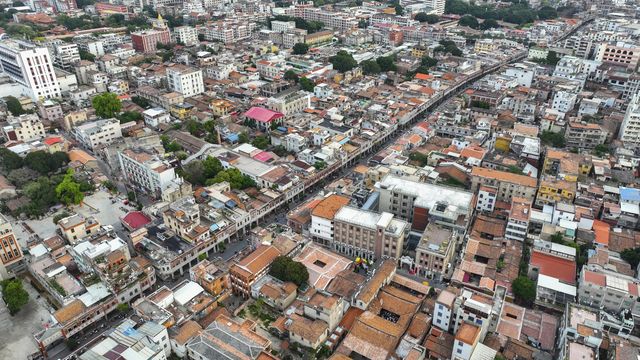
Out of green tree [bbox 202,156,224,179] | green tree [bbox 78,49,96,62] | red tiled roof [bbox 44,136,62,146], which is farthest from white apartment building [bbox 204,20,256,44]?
green tree [bbox 202,156,224,179]

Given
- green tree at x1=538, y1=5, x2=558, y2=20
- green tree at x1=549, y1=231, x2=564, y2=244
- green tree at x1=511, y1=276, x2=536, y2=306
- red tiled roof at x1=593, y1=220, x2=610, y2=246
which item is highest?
green tree at x1=538, y1=5, x2=558, y2=20

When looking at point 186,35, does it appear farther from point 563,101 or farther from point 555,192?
Result: point 555,192

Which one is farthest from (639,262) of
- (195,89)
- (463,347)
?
(195,89)

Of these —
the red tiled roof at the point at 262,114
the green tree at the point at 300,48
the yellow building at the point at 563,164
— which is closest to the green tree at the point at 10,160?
the red tiled roof at the point at 262,114

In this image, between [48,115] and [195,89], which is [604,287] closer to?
[195,89]

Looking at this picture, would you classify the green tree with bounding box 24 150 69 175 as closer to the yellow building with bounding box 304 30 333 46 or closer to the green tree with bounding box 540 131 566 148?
the green tree with bounding box 540 131 566 148
